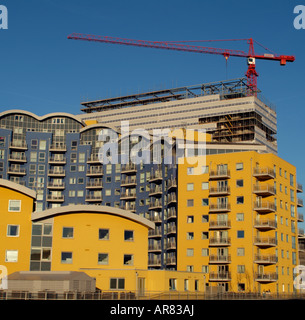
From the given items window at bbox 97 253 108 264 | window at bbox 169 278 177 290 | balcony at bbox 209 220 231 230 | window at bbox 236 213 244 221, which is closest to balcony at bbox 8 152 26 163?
balcony at bbox 209 220 231 230

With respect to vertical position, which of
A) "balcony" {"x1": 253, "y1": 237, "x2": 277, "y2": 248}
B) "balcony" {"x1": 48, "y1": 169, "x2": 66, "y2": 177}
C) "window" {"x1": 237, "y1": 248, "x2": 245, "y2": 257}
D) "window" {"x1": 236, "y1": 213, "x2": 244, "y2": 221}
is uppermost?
"balcony" {"x1": 48, "y1": 169, "x2": 66, "y2": 177}

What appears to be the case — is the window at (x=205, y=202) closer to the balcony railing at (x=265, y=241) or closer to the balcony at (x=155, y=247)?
the balcony railing at (x=265, y=241)

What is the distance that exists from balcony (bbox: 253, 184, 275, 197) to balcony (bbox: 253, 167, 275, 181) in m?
1.55

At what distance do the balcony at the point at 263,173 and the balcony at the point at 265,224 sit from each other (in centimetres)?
720

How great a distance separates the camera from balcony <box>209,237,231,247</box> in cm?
9162

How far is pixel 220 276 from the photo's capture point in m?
91.2

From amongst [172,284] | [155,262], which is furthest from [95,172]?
[172,284]

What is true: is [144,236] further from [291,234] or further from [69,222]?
[291,234]

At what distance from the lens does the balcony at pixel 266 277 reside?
88250 mm

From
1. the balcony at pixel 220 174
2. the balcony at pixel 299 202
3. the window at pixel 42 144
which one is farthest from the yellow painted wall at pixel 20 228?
the window at pixel 42 144

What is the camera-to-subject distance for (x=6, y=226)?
2463 inches

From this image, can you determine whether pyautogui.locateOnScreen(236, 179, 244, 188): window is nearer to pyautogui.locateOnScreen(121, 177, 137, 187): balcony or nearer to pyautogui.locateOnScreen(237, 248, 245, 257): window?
pyautogui.locateOnScreen(237, 248, 245, 257): window
